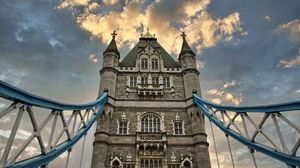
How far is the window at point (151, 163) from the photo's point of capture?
1692cm

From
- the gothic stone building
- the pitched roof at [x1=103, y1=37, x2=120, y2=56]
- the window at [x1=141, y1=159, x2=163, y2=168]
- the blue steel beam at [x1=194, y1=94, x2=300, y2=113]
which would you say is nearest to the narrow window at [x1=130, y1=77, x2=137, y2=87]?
the gothic stone building

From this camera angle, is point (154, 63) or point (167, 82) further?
point (154, 63)

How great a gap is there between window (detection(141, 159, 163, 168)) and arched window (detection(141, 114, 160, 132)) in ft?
8.56

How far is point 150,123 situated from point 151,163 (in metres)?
3.52

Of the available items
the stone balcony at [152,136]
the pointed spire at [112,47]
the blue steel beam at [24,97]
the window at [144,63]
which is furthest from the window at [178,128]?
the blue steel beam at [24,97]

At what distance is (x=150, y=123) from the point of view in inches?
763

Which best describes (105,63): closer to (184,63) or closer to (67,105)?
(184,63)

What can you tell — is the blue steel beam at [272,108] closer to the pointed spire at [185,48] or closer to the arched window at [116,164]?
the arched window at [116,164]

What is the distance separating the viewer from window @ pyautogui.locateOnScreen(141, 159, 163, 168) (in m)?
16.9

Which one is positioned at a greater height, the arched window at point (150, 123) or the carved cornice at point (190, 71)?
the carved cornice at point (190, 71)

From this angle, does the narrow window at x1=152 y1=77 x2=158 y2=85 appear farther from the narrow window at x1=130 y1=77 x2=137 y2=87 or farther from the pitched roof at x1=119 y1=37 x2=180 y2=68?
the pitched roof at x1=119 y1=37 x2=180 y2=68

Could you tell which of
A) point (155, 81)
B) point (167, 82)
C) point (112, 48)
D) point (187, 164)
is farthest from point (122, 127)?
point (112, 48)

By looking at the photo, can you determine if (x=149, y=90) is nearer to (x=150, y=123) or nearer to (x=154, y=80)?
(x=154, y=80)

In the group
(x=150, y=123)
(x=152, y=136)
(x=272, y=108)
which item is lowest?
(x=272, y=108)
